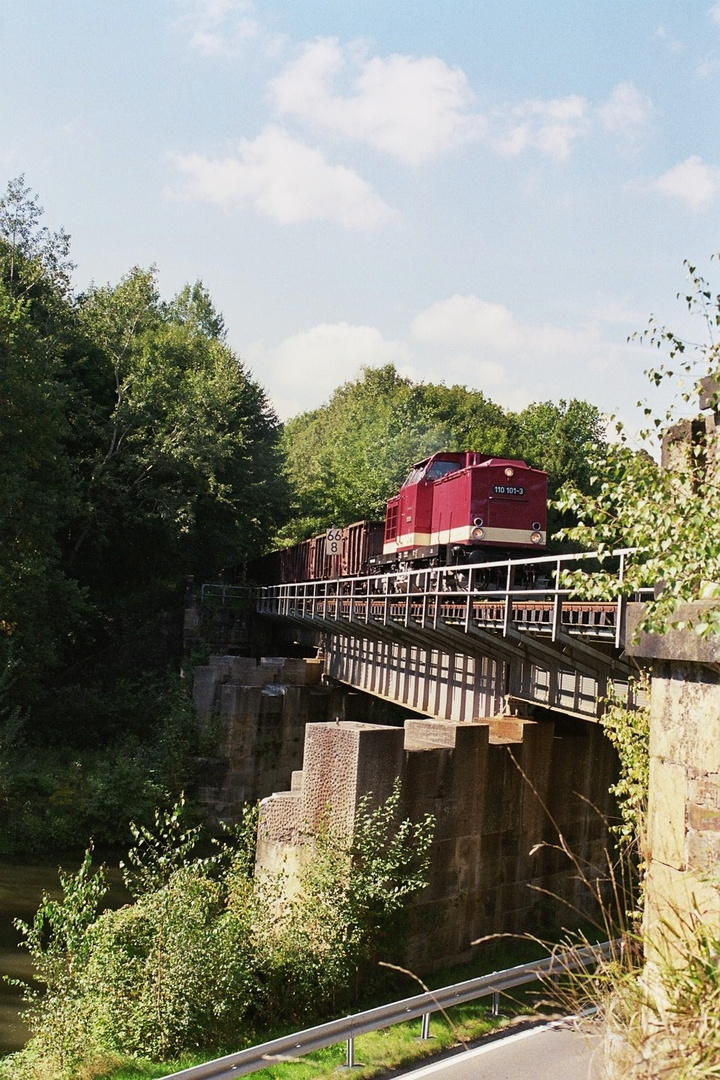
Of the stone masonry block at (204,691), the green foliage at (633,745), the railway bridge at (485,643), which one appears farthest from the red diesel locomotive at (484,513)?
the green foliage at (633,745)

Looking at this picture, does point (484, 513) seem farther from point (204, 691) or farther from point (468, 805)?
point (204, 691)

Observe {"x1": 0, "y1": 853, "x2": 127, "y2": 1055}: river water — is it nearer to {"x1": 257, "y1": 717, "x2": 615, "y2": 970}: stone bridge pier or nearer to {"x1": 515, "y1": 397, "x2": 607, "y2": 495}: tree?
{"x1": 257, "y1": 717, "x2": 615, "y2": 970}: stone bridge pier

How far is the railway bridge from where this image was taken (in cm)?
1229

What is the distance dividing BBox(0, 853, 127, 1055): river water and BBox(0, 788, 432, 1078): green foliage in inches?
22.8

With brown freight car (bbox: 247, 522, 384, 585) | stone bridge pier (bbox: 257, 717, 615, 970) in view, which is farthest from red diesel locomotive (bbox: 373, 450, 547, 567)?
stone bridge pier (bbox: 257, 717, 615, 970)

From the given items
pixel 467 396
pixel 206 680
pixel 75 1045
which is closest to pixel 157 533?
pixel 206 680

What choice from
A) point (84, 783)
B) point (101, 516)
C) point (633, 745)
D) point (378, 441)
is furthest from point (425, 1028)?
point (378, 441)

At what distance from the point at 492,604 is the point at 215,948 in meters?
6.29

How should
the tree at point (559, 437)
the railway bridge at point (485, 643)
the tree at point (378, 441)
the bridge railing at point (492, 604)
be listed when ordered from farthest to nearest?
the tree at point (559, 437) → the tree at point (378, 441) → the railway bridge at point (485, 643) → the bridge railing at point (492, 604)

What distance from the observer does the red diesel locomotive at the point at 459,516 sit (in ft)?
75.6

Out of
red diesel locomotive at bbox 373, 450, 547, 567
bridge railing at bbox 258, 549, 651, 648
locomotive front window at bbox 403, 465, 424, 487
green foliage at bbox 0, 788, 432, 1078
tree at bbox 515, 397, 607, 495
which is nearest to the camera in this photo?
green foliage at bbox 0, 788, 432, 1078

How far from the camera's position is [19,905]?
20.3 metres

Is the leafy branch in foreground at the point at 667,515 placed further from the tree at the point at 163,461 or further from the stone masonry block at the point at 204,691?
the tree at the point at 163,461

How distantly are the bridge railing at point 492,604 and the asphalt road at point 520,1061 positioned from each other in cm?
430
